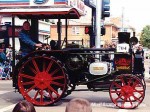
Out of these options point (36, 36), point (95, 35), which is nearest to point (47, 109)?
point (36, 36)

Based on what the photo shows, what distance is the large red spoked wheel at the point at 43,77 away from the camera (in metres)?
10.5

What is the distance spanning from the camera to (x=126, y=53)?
10.3 meters

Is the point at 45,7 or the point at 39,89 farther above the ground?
the point at 45,7

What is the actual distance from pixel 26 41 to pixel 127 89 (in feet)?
8.64

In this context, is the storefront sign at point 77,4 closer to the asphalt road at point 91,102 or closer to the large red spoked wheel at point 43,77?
the large red spoked wheel at point 43,77

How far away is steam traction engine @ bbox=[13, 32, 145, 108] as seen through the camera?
33.9 feet

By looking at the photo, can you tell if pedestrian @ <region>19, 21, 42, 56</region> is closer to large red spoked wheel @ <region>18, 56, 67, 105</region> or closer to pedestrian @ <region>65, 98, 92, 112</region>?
large red spoked wheel @ <region>18, 56, 67, 105</region>

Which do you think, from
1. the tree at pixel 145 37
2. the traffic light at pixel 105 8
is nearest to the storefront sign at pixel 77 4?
the traffic light at pixel 105 8

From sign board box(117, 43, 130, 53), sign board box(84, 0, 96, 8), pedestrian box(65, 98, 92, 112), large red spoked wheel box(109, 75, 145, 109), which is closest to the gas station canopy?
sign board box(117, 43, 130, 53)

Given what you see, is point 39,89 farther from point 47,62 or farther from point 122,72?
point 122,72

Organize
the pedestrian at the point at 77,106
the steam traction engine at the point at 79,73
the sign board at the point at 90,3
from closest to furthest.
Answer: the pedestrian at the point at 77,106, the steam traction engine at the point at 79,73, the sign board at the point at 90,3

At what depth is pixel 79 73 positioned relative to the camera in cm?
1062

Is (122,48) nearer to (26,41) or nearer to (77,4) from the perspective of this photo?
(77,4)

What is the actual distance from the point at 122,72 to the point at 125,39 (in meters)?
0.80
